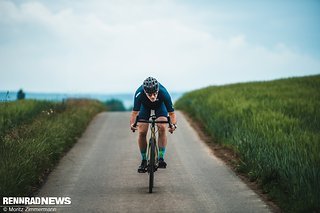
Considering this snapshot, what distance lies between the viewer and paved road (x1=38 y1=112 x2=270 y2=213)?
329 inches

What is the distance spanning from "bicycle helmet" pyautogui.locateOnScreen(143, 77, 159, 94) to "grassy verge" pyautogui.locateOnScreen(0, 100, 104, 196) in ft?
8.90

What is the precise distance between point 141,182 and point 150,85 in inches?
93.1

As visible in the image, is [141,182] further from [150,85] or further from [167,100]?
[150,85]

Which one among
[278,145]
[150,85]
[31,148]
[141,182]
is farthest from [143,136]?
[278,145]

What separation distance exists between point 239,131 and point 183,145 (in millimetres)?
2595

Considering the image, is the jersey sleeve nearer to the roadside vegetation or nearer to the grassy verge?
the roadside vegetation

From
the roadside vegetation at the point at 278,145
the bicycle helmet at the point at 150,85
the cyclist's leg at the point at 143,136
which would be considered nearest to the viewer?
the roadside vegetation at the point at 278,145

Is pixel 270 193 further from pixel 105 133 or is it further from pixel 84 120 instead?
pixel 84 120

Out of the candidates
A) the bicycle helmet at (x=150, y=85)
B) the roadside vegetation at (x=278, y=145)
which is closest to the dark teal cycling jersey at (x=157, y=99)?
the bicycle helmet at (x=150, y=85)

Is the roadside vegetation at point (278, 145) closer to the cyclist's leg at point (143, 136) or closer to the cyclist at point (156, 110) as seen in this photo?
the cyclist at point (156, 110)

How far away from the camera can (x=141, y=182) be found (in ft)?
33.8

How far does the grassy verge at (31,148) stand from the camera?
8794mm

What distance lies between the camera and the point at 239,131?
13508mm

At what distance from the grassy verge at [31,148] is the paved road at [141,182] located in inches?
12.2
